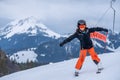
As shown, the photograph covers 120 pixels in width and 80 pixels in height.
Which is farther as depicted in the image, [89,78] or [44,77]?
[44,77]

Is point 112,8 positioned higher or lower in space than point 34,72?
higher

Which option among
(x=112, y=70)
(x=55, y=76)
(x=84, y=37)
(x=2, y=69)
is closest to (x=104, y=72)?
(x=112, y=70)

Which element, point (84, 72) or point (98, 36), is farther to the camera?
point (98, 36)

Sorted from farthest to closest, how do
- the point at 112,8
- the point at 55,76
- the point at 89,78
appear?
the point at 112,8 → the point at 55,76 → the point at 89,78

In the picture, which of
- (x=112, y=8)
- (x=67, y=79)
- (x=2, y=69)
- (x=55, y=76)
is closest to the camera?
(x=67, y=79)

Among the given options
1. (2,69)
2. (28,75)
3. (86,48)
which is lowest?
(2,69)

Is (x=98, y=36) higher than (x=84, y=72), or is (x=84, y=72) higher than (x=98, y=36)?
(x=98, y=36)

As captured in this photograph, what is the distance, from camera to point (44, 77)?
798 inches

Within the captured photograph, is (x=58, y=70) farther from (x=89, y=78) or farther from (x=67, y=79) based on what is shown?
(x=89, y=78)

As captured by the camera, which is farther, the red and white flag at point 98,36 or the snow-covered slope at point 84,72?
the red and white flag at point 98,36

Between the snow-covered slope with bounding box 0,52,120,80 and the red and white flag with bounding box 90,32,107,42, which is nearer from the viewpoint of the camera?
the snow-covered slope with bounding box 0,52,120,80

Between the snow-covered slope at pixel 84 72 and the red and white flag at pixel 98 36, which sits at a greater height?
the red and white flag at pixel 98 36

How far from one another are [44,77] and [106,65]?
298 centimetres

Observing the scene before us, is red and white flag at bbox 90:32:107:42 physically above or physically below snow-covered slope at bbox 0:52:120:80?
above
